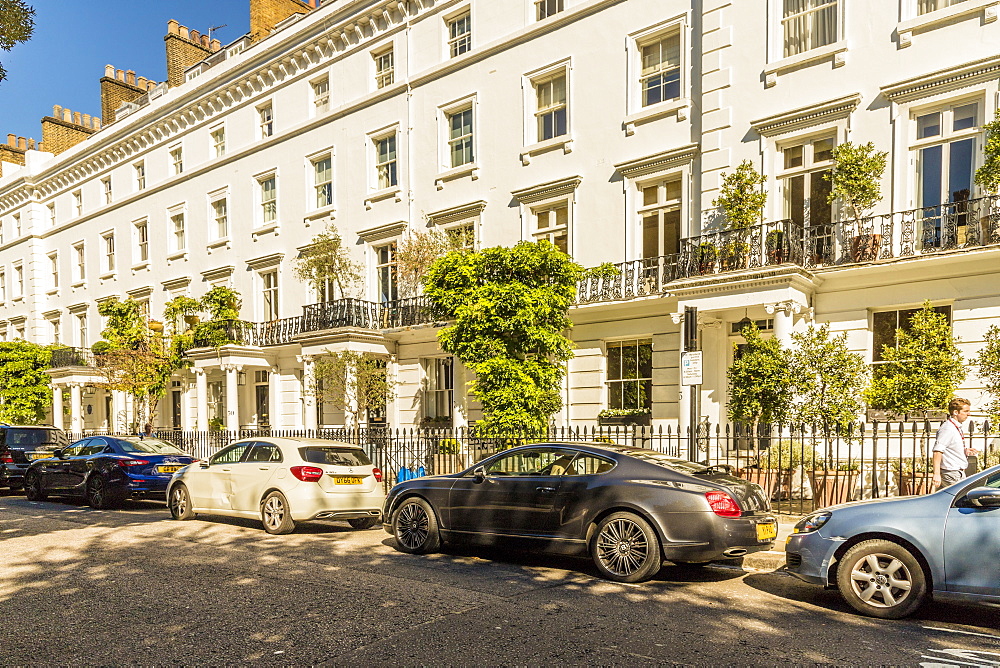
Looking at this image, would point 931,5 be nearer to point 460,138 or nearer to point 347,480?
point 460,138

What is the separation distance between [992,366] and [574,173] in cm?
1082

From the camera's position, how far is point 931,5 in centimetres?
1492

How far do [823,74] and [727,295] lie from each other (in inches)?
205

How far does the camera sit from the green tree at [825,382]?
11.3 metres

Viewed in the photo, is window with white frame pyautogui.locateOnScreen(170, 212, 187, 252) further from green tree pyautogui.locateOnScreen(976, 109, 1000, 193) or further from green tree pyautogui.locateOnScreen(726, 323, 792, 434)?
green tree pyautogui.locateOnScreen(976, 109, 1000, 193)

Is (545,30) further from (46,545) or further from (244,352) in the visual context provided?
(46,545)

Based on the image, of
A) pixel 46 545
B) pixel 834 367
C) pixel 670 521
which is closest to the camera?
pixel 670 521

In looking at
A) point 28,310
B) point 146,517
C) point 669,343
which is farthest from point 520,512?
point 28,310

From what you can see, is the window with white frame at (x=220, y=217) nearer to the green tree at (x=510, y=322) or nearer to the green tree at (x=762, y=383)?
the green tree at (x=510, y=322)

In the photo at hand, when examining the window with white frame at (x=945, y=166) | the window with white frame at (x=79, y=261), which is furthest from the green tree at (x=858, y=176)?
the window with white frame at (x=79, y=261)

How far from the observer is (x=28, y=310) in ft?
134

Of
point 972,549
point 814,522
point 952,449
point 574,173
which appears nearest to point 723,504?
point 814,522

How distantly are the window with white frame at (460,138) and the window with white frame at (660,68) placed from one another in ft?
18.5

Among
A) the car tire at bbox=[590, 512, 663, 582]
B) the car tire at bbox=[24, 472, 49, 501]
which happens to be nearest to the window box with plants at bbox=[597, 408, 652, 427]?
the car tire at bbox=[590, 512, 663, 582]
